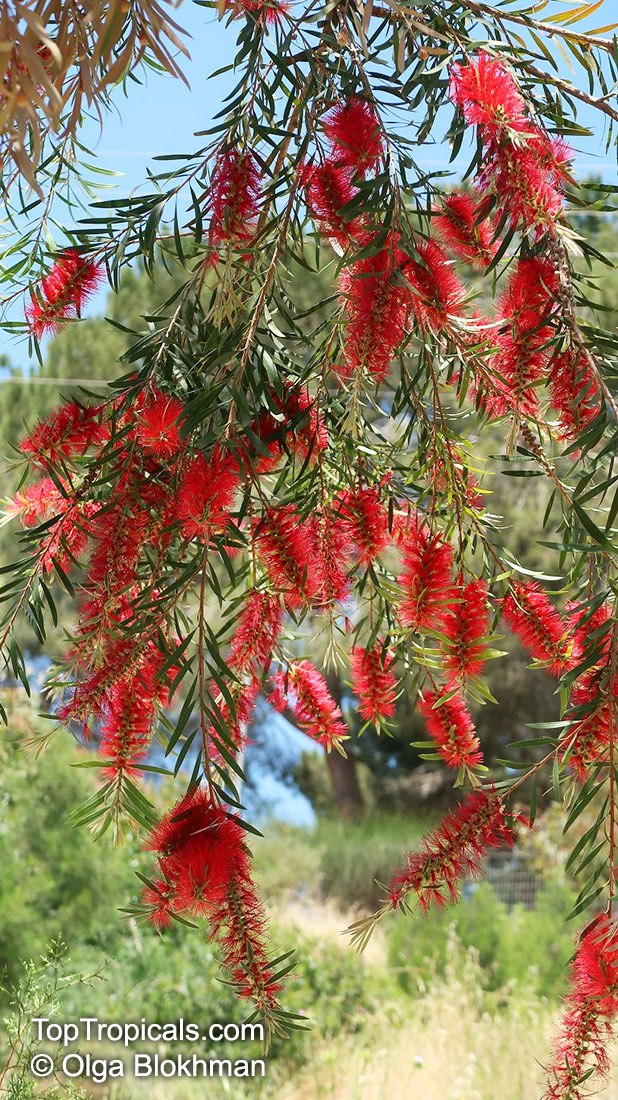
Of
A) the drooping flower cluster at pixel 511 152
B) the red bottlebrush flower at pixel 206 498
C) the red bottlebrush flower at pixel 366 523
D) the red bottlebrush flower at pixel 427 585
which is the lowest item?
the red bottlebrush flower at pixel 427 585

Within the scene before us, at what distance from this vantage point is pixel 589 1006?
758 millimetres

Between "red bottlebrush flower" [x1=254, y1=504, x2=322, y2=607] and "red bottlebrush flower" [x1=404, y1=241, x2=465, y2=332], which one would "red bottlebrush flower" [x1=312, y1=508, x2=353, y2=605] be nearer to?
"red bottlebrush flower" [x1=254, y1=504, x2=322, y2=607]

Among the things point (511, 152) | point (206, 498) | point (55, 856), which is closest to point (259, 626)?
point (206, 498)

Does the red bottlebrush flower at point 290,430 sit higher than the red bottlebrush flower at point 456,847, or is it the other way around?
the red bottlebrush flower at point 290,430

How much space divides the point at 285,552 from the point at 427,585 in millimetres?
110

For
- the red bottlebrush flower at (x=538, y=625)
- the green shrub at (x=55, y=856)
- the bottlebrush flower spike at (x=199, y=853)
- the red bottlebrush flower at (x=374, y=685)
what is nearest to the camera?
the bottlebrush flower spike at (x=199, y=853)

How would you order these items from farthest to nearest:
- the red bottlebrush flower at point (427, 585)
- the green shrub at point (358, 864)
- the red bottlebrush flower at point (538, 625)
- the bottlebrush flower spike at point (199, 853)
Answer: the green shrub at point (358, 864) < the red bottlebrush flower at point (538, 625) < the red bottlebrush flower at point (427, 585) < the bottlebrush flower spike at point (199, 853)

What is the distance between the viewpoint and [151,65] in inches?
51.0

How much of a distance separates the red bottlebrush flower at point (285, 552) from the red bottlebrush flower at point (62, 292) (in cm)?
29

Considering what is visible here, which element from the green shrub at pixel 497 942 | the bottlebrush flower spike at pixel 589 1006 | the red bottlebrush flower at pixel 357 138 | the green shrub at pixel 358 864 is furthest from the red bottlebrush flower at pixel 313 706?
the green shrub at pixel 358 864

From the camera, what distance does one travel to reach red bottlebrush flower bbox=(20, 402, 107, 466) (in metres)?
0.95

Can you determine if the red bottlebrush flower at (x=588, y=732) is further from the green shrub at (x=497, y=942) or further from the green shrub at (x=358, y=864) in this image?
the green shrub at (x=358, y=864)

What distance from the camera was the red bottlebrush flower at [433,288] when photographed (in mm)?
818

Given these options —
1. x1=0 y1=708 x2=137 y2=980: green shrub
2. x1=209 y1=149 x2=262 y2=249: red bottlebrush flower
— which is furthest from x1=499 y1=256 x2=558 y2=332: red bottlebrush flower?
x1=0 y1=708 x2=137 y2=980: green shrub
